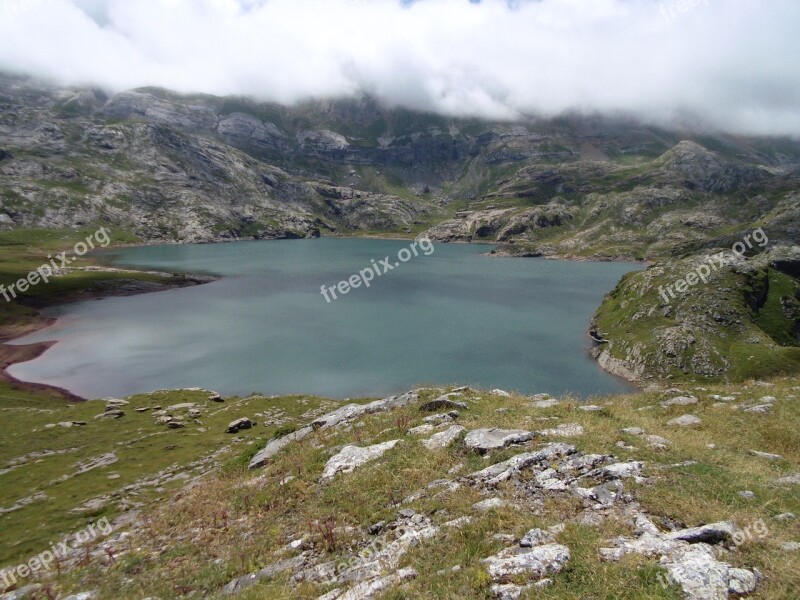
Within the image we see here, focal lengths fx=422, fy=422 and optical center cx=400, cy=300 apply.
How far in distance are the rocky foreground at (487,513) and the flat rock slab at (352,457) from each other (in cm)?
10

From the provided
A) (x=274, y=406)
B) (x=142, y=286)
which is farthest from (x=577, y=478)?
(x=142, y=286)

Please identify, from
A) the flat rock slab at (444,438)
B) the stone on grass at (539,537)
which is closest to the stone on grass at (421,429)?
the flat rock slab at (444,438)

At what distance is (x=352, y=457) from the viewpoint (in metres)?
20.5

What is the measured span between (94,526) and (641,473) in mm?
27070

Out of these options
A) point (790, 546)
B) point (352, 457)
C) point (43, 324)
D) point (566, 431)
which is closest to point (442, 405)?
point (352, 457)

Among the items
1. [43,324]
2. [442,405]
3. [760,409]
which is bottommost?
[760,409]

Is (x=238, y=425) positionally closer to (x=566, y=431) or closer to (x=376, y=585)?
(x=566, y=431)

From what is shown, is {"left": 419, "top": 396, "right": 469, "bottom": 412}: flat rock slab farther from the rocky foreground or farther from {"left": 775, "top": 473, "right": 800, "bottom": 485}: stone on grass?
{"left": 775, "top": 473, "right": 800, "bottom": 485}: stone on grass

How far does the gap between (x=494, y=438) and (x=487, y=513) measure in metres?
5.59

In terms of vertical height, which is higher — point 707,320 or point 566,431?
point 566,431

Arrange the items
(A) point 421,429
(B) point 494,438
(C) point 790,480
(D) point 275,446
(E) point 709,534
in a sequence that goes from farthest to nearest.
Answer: (D) point 275,446
(A) point 421,429
(B) point 494,438
(C) point 790,480
(E) point 709,534

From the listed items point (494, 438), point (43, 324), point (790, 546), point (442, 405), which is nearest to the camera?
point (790, 546)

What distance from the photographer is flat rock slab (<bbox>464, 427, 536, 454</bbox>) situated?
59.0ft

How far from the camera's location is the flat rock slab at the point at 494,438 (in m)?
18.0
